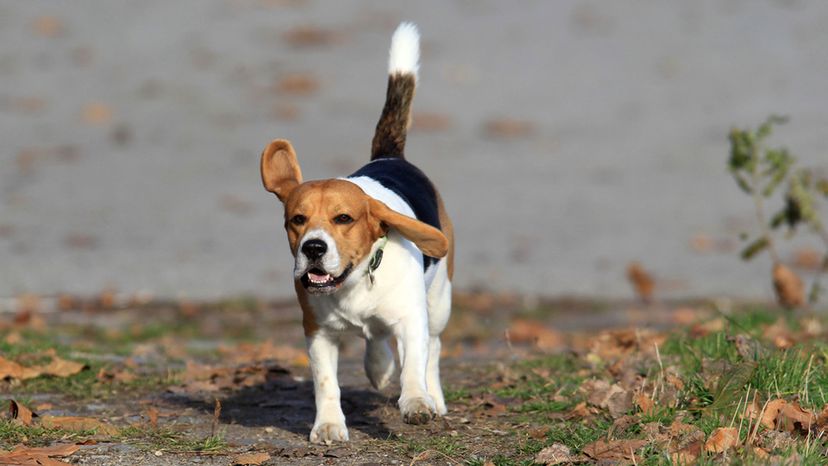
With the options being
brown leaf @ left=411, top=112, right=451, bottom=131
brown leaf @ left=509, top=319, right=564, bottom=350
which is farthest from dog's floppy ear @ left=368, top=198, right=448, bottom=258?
brown leaf @ left=411, top=112, right=451, bottom=131

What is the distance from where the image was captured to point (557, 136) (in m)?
18.7

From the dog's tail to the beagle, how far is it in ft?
2.44

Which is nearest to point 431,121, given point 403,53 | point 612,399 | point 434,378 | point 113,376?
point 403,53

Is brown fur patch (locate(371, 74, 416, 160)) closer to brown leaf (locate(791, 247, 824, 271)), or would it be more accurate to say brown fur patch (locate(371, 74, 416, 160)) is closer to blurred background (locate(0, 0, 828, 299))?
blurred background (locate(0, 0, 828, 299))

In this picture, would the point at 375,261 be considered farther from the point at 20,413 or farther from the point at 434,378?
the point at 20,413

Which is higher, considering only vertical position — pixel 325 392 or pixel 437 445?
pixel 325 392

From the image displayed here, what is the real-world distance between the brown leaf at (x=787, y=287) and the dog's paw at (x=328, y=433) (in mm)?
5171

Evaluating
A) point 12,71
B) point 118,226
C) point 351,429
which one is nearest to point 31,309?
point 118,226

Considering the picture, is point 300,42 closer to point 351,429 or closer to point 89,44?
point 89,44

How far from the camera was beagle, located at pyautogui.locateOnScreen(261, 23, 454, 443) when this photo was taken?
610 centimetres

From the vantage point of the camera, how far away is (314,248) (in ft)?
19.5

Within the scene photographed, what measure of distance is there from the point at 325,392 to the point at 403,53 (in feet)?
7.50

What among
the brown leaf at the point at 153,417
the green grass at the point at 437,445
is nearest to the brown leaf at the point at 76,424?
the brown leaf at the point at 153,417

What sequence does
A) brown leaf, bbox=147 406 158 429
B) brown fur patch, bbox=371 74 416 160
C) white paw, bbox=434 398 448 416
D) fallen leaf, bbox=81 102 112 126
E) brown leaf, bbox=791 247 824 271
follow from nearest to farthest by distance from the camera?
brown leaf, bbox=147 406 158 429 → white paw, bbox=434 398 448 416 → brown fur patch, bbox=371 74 416 160 → brown leaf, bbox=791 247 824 271 → fallen leaf, bbox=81 102 112 126
